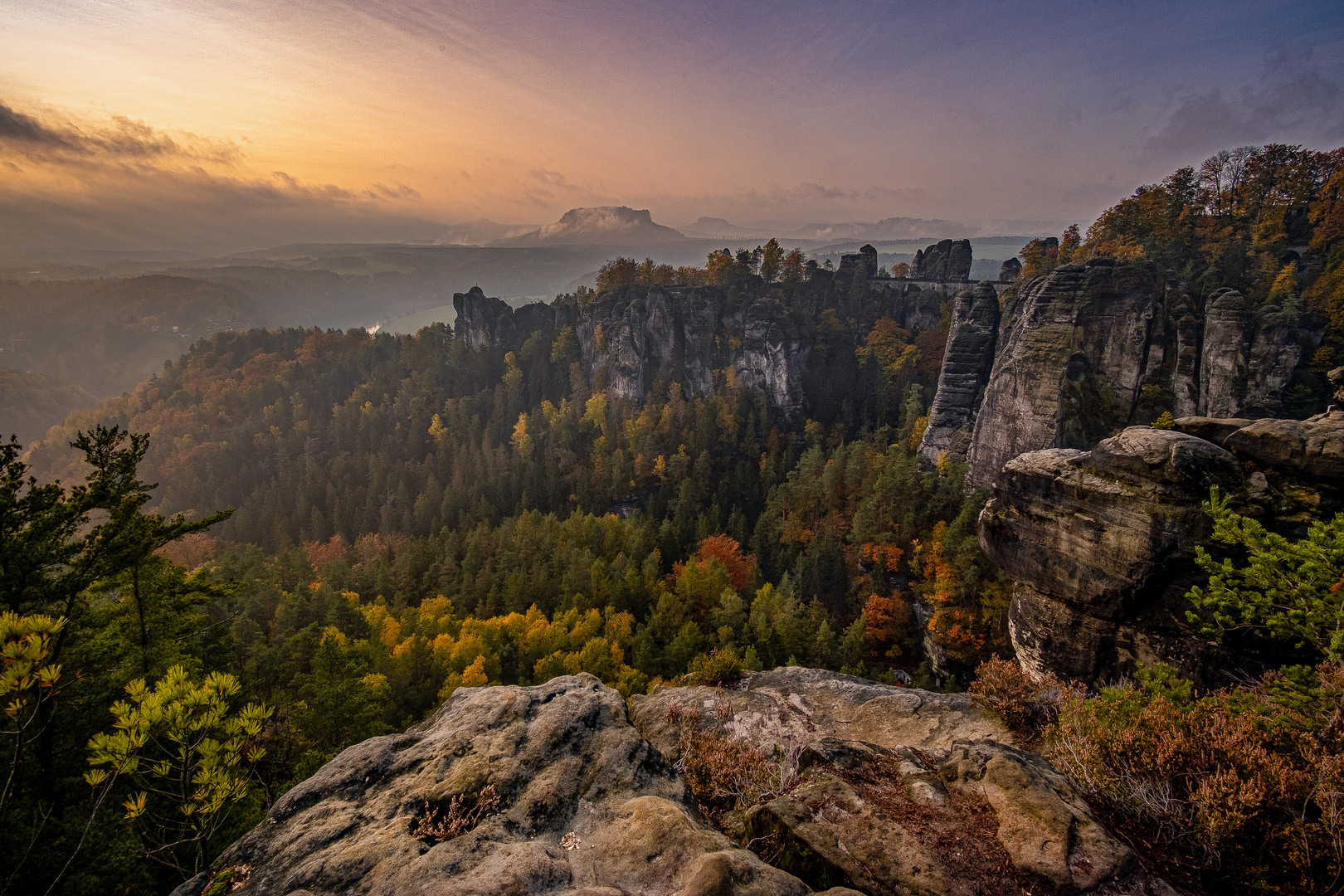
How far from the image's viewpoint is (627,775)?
8156 millimetres

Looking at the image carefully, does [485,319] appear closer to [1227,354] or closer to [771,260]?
[771,260]

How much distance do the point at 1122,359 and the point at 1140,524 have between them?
29.7 meters

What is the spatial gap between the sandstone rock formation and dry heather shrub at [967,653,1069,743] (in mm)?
4554

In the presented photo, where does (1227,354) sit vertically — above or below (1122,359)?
above

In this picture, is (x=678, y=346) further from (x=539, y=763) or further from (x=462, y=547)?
(x=539, y=763)

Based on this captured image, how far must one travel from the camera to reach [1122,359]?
3722cm

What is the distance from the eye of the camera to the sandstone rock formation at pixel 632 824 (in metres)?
5.95

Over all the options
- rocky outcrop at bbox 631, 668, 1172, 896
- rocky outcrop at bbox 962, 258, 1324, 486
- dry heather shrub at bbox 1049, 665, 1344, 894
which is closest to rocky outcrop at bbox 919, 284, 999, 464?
rocky outcrop at bbox 962, 258, 1324, 486

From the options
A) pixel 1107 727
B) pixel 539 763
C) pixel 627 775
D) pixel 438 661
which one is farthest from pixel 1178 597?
pixel 438 661

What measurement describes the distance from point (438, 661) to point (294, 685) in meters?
7.23

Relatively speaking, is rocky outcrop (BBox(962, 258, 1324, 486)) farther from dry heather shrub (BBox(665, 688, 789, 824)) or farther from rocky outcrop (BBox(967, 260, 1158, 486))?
dry heather shrub (BBox(665, 688, 789, 824))

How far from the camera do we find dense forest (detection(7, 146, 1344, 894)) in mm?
9938

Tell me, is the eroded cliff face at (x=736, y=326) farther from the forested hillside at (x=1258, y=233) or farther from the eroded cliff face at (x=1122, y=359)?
the eroded cliff face at (x=1122, y=359)

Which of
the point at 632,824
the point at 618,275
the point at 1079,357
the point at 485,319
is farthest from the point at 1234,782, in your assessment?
the point at 485,319
